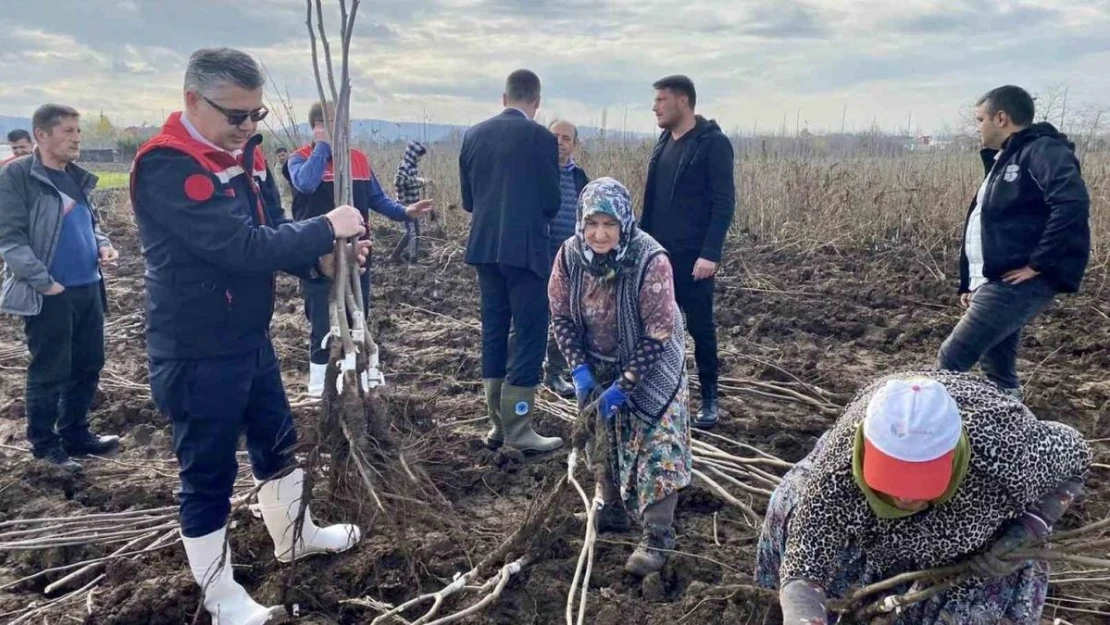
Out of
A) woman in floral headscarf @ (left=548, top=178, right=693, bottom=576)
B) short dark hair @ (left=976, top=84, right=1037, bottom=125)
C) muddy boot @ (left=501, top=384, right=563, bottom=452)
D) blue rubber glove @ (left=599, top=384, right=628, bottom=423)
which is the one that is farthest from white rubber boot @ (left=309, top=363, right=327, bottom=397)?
short dark hair @ (left=976, top=84, right=1037, bottom=125)

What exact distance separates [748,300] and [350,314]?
5177 millimetres

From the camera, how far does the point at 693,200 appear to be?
402 centimetres

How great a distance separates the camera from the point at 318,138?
426 centimetres

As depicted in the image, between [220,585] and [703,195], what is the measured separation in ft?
9.12

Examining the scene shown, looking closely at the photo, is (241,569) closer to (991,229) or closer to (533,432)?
(533,432)

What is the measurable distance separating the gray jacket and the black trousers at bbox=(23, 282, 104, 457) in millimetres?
105

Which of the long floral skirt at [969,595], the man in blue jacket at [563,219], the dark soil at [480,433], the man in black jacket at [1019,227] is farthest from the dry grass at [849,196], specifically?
the long floral skirt at [969,595]

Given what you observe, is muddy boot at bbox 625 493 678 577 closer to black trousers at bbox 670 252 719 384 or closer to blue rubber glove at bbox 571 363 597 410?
blue rubber glove at bbox 571 363 597 410

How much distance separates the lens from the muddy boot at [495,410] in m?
3.99

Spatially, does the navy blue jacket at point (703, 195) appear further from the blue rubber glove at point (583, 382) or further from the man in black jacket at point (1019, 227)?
the blue rubber glove at point (583, 382)

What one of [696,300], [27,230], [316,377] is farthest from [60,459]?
[696,300]

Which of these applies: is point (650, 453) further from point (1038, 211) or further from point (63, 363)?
point (63, 363)

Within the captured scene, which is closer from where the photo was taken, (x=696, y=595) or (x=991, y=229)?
(x=696, y=595)

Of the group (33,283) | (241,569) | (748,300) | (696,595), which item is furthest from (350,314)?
(748,300)
